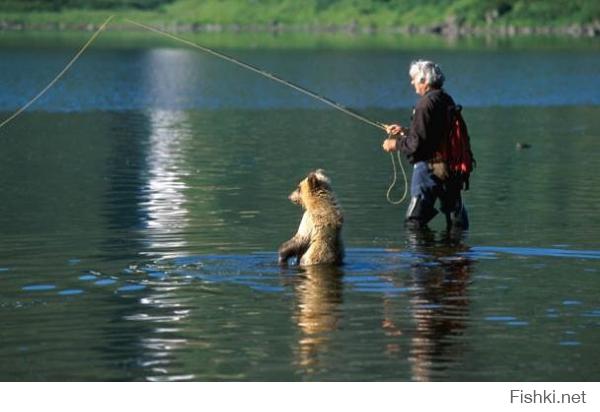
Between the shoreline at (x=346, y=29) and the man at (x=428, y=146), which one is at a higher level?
the shoreline at (x=346, y=29)

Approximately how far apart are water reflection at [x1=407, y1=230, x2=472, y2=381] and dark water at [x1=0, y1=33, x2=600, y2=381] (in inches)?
1.3

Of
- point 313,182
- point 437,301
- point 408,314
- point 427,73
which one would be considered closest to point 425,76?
point 427,73

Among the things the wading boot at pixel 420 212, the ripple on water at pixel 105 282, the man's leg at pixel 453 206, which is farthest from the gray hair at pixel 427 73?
the ripple on water at pixel 105 282

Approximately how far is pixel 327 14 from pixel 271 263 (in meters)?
146

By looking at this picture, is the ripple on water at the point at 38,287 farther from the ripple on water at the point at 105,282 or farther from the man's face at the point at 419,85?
the man's face at the point at 419,85

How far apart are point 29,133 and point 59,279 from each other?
70.5 ft

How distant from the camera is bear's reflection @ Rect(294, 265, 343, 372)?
44.9ft

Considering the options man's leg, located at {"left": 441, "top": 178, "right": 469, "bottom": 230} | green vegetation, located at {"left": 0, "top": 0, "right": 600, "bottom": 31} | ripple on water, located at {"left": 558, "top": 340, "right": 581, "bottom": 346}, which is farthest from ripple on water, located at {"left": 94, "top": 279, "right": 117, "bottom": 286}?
green vegetation, located at {"left": 0, "top": 0, "right": 600, "bottom": 31}

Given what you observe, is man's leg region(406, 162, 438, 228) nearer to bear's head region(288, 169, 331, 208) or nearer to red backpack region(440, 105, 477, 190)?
red backpack region(440, 105, 477, 190)

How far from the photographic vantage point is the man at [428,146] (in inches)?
776

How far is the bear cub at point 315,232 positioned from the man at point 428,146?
2.52 meters

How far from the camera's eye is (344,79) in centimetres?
6788

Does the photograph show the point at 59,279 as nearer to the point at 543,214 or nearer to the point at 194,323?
the point at 194,323

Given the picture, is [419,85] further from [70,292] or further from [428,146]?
[70,292]
